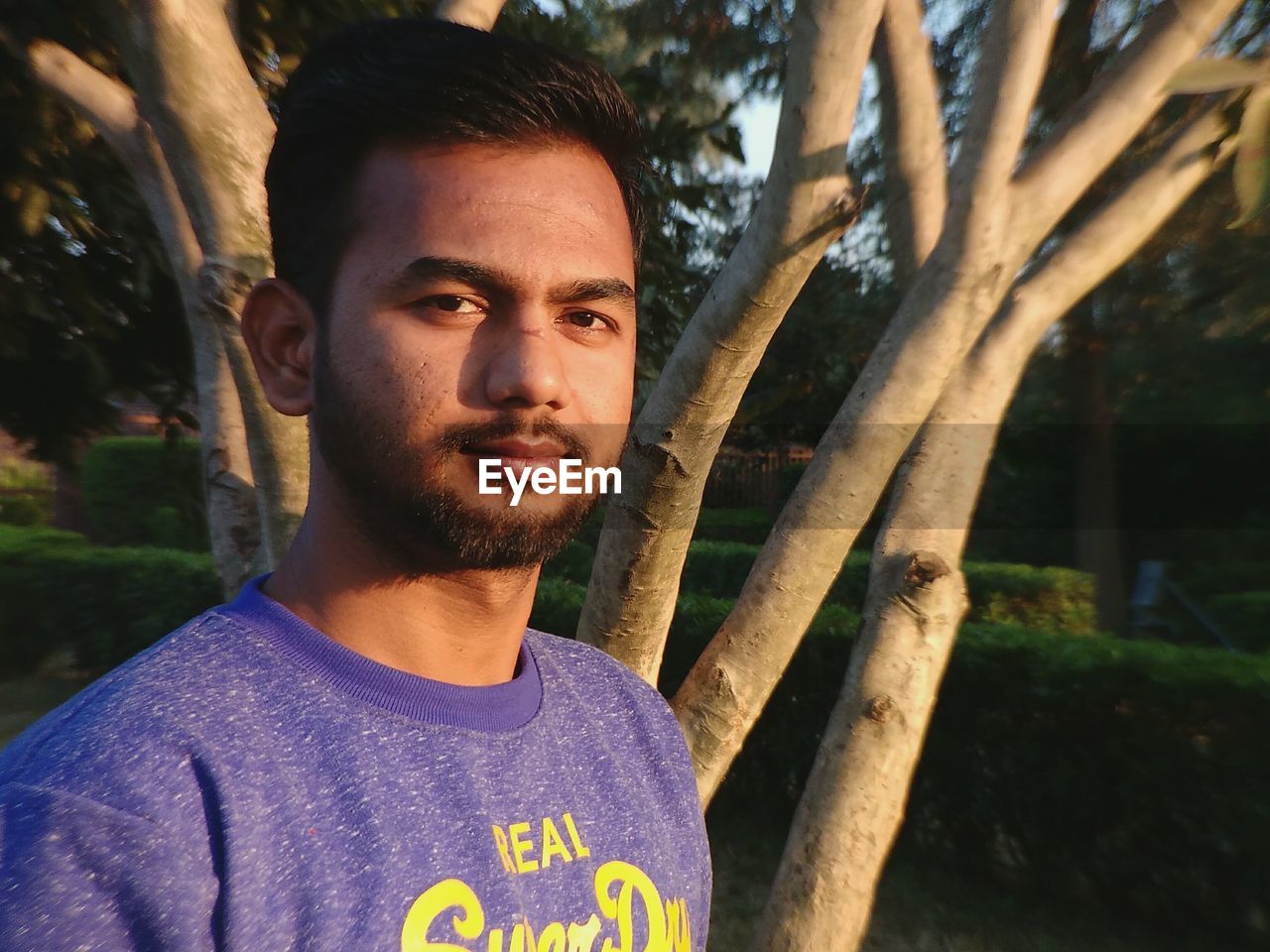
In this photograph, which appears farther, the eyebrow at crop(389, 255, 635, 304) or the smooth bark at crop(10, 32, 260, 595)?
the smooth bark at crop(10, 32, 260, 595)

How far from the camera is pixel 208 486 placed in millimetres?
2646

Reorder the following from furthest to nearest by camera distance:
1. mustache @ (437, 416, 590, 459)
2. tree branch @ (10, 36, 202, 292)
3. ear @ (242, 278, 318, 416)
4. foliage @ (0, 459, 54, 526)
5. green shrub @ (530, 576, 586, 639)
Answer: foliage @ (0, 459, 54, 526)
green shrub @ (530, 576, 586, 639)
tree branch @ (10, 36, 202, 292)
ear @ (242, 278, 318, 416)
mustache @ (437, 416, 590, 459)

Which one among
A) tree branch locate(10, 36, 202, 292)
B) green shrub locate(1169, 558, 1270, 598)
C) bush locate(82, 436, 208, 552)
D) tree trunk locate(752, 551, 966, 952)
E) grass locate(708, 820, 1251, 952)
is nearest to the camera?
tree trunk locate(752, 551, 966, 952)

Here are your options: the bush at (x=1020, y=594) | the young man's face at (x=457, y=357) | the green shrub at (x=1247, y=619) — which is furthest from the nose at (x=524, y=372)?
the green shrub at (x=1247, y=619)

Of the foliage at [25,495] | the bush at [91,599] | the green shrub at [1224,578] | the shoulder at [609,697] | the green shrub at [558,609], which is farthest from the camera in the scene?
the foliage at [25,495]

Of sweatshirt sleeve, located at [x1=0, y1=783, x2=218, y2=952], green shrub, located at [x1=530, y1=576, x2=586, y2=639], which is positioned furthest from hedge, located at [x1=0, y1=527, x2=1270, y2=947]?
sweatshirt sleeve, located at [x1=0, y1=783, x2=218, y2=952]

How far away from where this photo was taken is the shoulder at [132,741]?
34.8 inches

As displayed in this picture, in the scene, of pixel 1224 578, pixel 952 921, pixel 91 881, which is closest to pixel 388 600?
pixel 91 881

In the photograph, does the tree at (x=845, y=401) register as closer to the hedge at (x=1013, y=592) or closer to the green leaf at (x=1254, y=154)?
the green leaf at (x=1254, y=154)

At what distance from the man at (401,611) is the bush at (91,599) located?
9.31m

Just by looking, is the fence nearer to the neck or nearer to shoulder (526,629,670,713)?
shoulder (526,629,670,713)

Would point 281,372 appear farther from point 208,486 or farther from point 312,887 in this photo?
point 208,486
